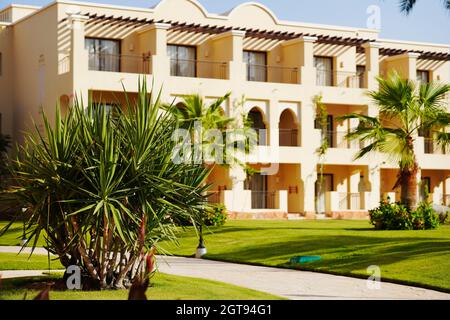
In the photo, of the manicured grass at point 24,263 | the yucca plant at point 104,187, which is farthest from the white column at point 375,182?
the yucca plant at point 104,187

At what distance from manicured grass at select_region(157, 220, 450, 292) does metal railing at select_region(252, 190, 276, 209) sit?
13.3 m

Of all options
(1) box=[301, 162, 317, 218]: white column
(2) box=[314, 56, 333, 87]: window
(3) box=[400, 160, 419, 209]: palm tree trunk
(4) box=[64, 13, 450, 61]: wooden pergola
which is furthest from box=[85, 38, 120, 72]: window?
(3) box=[400, 160, 419, 209]: palm tree trunk

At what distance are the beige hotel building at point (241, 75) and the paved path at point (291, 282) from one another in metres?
17.9

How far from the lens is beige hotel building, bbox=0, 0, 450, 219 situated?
38.3 meters

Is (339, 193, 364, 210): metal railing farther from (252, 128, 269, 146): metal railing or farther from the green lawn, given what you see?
the green lawn

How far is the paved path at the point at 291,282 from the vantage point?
15.3 metres

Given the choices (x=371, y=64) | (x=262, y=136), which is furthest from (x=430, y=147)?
(x=262, y=136)

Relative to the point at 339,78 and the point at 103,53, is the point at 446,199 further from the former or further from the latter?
the point at 103,53

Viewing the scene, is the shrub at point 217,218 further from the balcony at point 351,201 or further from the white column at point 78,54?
the balcony at point 351,201

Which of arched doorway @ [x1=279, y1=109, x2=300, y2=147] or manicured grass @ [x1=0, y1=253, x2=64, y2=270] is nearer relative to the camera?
manicured grass @ [x1=0, y1=253, x2=64, y2=270]

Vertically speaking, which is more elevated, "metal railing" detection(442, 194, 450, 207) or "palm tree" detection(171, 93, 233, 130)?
"palm tree" detection(171, 93, 233, 130)

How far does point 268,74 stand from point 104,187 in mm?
30082

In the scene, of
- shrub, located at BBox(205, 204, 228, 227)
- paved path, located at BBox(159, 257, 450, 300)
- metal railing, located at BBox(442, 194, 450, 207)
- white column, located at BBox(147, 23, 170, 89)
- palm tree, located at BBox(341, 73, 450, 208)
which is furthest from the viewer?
metal railing, located at BBox(442, 194, 450, 207)
